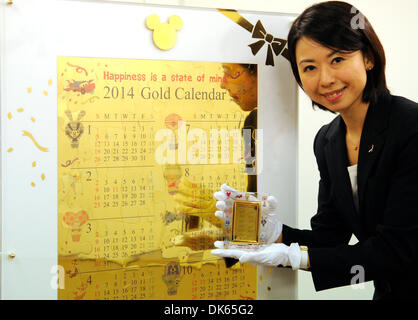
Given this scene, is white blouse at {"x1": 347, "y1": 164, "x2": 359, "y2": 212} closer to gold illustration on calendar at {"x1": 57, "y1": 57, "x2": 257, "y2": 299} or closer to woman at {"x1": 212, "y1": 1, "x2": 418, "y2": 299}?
woman at {"x1": 212, "y1": 1, "x2": 418, "y2": 299}

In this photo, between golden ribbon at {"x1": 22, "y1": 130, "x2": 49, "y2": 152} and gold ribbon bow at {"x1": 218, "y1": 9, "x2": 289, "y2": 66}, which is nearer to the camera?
golden ribbon at {"x1": 22, "y1": 130, "x2": 49, "y2": 152}

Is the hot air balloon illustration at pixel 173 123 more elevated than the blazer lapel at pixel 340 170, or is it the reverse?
the hot air balloon illustration at pixel 173 123

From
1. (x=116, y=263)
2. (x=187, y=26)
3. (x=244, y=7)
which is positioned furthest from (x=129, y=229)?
(x=244, y=7)

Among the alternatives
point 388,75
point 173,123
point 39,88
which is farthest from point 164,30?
point 388,75

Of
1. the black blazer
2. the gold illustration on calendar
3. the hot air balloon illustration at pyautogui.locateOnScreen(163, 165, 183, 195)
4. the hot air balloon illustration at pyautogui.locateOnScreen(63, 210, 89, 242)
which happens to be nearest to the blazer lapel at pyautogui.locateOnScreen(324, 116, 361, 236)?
the black blazer

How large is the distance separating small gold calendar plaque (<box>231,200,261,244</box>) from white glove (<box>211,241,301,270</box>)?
0.04 m

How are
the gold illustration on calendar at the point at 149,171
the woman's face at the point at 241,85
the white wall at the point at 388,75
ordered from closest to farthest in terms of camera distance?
the gold illustration on calendar at the point at 149,171, the woman's face at the point at 241,85, the white wall at the point at 388,75

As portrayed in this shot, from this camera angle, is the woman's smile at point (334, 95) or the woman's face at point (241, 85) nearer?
the woman's smile at point (334, 95)

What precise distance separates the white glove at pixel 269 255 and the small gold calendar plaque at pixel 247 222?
0.04m

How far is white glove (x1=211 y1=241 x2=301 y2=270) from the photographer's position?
Answer: 3.69 ft

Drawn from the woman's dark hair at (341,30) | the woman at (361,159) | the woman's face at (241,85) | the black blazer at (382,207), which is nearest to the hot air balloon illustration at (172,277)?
the woman at (361,159)

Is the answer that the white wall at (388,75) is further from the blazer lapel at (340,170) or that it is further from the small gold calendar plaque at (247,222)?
the small gold calendar plaque at (247,222)

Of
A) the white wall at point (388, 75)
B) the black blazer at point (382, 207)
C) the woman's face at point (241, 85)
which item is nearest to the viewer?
the black blazer at point (382, 207)

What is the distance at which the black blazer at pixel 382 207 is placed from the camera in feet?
3.42
